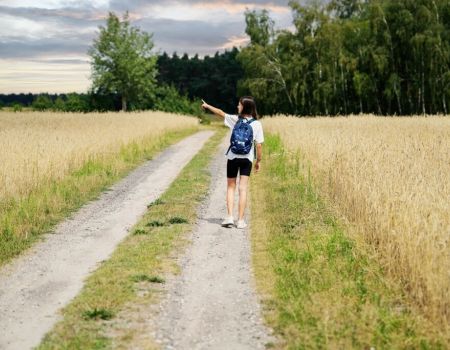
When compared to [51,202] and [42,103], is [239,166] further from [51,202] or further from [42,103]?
[42,103]

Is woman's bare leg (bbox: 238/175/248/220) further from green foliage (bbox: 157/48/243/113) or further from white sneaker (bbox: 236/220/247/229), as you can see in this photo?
green foliage (bbox: 157/48/243/113)

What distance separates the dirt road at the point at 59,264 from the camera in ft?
16.1

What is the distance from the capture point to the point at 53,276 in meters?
6.29

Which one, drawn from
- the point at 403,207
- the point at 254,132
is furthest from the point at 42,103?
the point at 403,207

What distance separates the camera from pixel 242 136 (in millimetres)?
8516

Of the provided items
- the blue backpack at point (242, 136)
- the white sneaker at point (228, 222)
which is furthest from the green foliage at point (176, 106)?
the blue backpack at point (242, 136)

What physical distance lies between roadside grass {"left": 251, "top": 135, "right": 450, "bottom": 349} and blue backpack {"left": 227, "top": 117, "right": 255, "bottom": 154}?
1466 mm

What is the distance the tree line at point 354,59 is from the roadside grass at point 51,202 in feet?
116

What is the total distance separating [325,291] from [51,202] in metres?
6.54

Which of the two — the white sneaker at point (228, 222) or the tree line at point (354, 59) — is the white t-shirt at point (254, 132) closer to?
the white sneaker at point (228, 222)

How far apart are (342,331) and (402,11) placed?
4481 centimetres

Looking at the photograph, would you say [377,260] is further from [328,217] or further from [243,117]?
[243,117]

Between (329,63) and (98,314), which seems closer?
(98,314)

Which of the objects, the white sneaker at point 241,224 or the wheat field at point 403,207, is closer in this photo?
the wheat field at point 403,207
